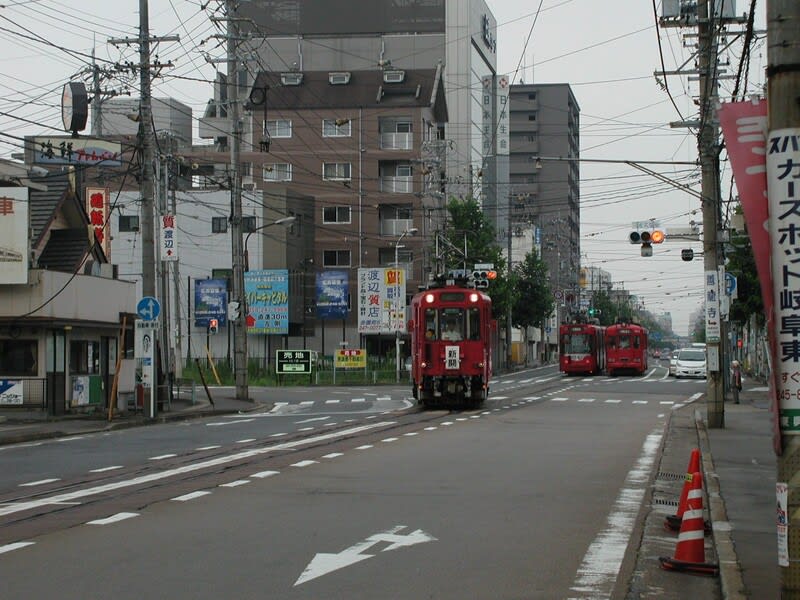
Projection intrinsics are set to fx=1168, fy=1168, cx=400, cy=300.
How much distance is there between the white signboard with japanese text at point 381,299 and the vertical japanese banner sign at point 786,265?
170ft

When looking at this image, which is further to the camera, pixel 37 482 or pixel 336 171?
pixel 336 171

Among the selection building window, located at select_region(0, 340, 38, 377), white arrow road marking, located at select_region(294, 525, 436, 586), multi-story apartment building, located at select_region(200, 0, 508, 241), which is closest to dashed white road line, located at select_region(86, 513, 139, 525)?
white arrow road marking, located at select_region(294, 525, 436, 586)

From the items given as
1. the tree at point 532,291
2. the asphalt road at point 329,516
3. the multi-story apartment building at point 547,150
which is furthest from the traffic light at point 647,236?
the multi-story apartment building at point 547,150

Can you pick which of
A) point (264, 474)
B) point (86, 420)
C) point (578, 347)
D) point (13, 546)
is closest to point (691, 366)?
point (578, 347)

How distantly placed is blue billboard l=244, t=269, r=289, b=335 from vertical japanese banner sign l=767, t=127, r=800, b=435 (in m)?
60.2

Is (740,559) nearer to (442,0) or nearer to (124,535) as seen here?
(124,535)

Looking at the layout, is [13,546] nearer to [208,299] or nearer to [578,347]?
[578,347]

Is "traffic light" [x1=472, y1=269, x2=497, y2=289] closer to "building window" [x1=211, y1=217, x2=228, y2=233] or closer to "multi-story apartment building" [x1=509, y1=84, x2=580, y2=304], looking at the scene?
"building window" [x1=211, y1=217, x2=228, y2=233]

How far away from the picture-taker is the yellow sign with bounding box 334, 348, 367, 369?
199 feet

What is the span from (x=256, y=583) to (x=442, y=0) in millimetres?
84569

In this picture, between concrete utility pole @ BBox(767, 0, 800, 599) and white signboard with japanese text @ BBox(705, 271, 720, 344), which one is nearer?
concrete utility pole @ BBox(767, 0, 800, 599)

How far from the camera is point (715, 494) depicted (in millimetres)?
14055

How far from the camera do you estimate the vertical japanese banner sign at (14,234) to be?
30439 millimetres

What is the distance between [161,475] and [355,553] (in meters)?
6.99
